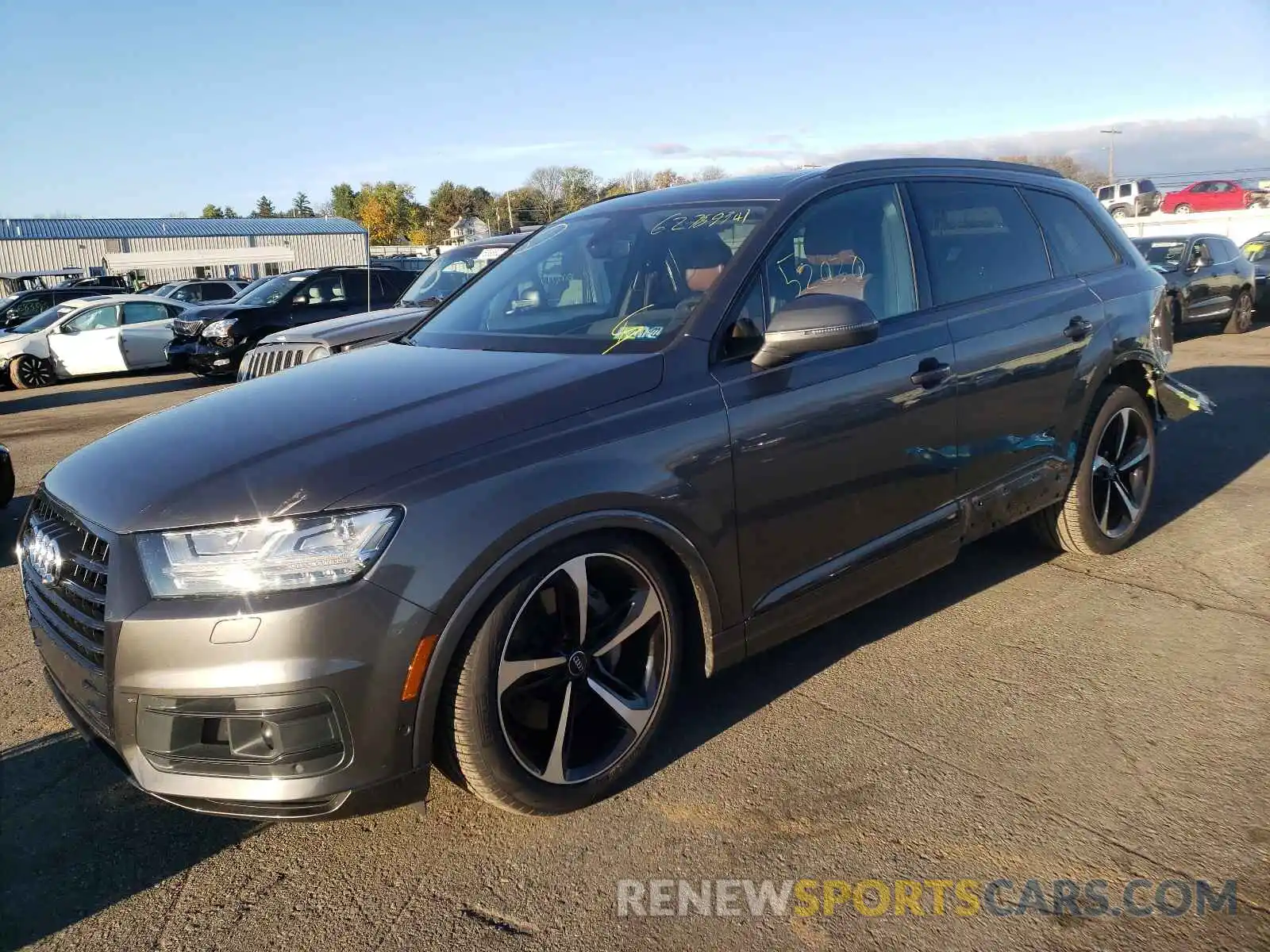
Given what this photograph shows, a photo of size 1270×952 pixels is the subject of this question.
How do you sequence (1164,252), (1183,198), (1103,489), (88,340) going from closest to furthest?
(1103,489) → (1164,252) → (88,340) → (1183,198)

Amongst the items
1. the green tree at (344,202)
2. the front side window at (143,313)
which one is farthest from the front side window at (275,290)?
the green tree at (344,202)

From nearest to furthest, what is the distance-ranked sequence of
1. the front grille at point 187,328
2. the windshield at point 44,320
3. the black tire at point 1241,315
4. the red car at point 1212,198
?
the black tire at point 1241,315
the front grille at point 187,328
the windshield at point 44,320
the red car at point 1212,198

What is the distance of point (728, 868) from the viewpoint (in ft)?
8.58

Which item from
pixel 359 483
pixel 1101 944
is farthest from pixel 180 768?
pixel 1101 944

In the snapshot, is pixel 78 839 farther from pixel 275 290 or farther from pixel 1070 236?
pixel 275 290

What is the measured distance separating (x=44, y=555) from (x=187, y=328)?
14388 mm

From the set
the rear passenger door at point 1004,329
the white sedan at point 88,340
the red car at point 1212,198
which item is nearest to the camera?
the rear passenger door at point 1004,329

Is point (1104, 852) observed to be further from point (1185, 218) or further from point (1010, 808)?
point (1185, 218)

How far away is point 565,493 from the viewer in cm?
265

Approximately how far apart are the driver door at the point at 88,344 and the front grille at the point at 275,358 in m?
11.5

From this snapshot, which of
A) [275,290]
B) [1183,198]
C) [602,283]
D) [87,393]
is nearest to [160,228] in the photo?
A: [87,393]

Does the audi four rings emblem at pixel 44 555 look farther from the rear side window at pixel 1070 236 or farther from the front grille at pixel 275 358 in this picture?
the front grille at pixel 275 358

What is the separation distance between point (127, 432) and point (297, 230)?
69.7 metres

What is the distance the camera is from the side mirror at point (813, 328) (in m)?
3.07
